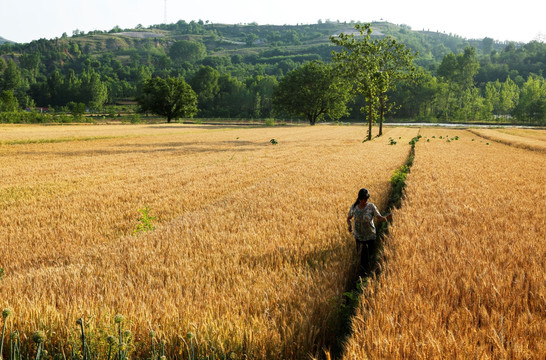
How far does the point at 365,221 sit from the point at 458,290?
211 centimetres

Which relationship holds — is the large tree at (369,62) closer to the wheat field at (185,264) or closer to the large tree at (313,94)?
the wheat field at (185,264)

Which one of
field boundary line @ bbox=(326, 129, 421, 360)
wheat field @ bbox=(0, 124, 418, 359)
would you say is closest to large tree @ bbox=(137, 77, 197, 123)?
wheat field @ bbox=(0, 124, 418, 359)

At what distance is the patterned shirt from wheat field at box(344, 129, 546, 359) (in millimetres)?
378

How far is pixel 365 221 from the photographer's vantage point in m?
5.88

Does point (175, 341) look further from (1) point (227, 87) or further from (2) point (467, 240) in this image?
(1) point (227, 87)

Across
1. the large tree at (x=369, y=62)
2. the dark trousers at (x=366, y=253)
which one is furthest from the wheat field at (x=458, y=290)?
the large tree at (x=369, y=62)

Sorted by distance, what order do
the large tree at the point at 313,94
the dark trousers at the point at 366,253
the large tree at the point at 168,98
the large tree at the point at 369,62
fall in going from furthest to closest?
the large tree at the point at 168,98 → the large tree at the point at 313,94 → the large tree at the point at 369,62 → the dark trousers at the point at 366,253

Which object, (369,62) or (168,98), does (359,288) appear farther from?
(168,98)

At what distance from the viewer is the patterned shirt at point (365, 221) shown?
5832mm

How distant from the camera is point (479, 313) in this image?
3.44 m

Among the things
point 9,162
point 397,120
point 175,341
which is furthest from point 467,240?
point 397,120

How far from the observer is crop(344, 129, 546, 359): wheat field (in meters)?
2.83

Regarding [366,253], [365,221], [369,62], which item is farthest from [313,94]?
[366,253]

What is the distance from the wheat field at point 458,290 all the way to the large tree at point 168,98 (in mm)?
97365
